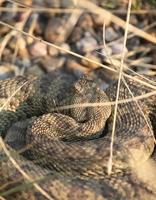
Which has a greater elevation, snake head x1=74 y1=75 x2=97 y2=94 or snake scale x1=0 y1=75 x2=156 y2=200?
snake head x1=74 y1=75 x2=97 y2=94

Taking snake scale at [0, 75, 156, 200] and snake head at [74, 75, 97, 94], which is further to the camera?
snake head at [74, 75, 97, 94]

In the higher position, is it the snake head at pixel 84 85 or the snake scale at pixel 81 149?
the snake head at pixel 84 85

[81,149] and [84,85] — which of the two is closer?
[81,149]

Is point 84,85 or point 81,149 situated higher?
point 84,85

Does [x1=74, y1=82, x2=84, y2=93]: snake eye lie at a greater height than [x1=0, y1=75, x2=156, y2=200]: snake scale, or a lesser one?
greater

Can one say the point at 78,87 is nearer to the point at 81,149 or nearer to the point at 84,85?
the point at 84,85

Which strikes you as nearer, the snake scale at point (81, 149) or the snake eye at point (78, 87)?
the snake scale at point (81, 149)

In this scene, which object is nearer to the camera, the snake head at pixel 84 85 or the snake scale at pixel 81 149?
the snake scale at pixel 81 149

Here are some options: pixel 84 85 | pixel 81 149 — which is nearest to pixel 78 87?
pixel 84 85
